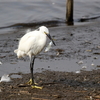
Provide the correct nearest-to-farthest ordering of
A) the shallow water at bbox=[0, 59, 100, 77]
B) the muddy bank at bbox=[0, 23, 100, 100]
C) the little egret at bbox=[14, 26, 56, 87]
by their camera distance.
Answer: the muddy bank at bbox=[0, 23, 100, 100] → the little egret at bbox=[14, 26, 56, 87] → the shallow water at bbox=[0, 59, 100, 77]

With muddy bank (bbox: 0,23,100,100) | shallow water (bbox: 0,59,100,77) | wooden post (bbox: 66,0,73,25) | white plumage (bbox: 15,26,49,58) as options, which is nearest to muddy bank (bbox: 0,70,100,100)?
muddy bank (bbox: 0,23,100,100)

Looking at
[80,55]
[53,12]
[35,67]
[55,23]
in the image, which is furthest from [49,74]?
[53,12]

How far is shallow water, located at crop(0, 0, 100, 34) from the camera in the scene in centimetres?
1422

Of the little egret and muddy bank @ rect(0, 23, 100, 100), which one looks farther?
the little egret

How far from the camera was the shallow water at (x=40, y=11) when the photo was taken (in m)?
14.2

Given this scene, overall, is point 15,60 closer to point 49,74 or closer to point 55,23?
point 49,74

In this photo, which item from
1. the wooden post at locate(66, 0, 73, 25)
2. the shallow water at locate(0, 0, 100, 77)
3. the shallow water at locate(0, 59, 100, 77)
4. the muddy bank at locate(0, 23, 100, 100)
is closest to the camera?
the muddy bank at locate(0, 23, 100, 100)

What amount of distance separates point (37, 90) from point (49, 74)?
1360 mm

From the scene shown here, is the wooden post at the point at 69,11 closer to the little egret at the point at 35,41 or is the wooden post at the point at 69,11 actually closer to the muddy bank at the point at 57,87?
the muddy bank at the point at 57,87

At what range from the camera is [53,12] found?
15773 mm

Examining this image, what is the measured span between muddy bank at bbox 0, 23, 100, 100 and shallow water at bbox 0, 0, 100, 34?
1545 mm

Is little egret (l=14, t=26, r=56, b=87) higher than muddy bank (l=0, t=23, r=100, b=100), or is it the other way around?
little egret (l=14, t=26, r=56, b=87)

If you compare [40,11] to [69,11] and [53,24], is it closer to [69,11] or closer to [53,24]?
[53,24]

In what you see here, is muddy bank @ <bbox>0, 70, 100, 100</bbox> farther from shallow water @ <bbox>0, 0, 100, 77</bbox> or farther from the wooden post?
the wooden post
